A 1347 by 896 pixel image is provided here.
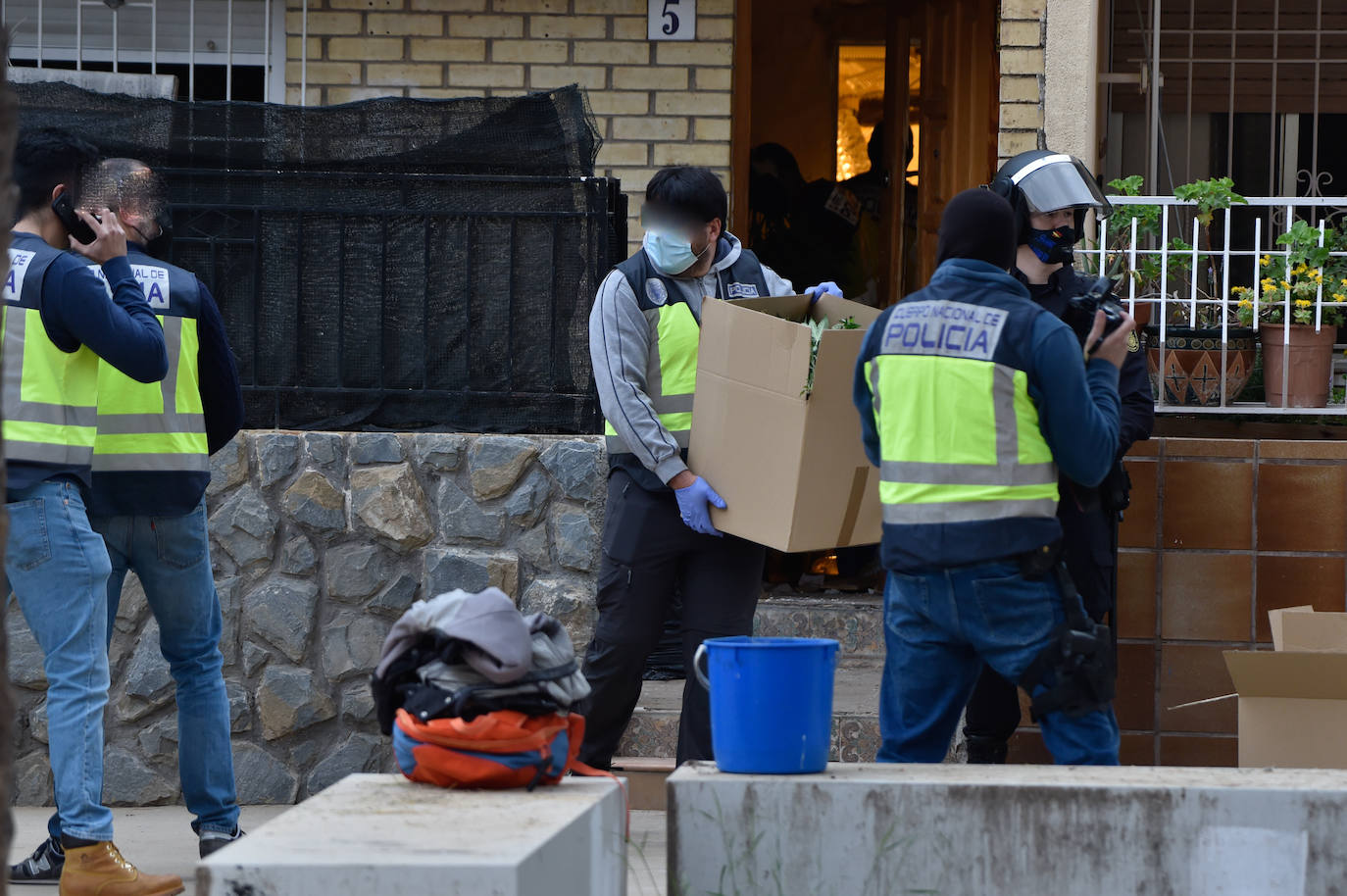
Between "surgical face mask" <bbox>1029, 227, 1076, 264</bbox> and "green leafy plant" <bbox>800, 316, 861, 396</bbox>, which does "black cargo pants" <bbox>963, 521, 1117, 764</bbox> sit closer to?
"surgical face mask" <bbox>1029, 227, 1076, 264</bbox>

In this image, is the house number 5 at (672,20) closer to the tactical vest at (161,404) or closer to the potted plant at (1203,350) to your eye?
the potted plant at (1203,350)

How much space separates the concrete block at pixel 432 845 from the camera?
2359 millimetres

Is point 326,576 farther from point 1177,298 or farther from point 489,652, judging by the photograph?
point 1177,298

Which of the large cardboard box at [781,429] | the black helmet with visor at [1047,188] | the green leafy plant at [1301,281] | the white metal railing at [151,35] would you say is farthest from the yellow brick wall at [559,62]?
the large cardboard box at [781,429]

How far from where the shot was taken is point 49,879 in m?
4.27

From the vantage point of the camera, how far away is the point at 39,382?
3.94 meters

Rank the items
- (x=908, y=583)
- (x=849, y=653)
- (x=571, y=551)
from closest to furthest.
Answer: (x=908, y=583), (x=571, y=551), (x=849, y=653)

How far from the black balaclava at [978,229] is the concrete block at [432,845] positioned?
141 centimetres

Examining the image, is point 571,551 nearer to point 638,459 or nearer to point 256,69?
point 638,459

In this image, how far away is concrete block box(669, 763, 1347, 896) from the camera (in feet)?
9.60

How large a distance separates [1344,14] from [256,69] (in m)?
4.79

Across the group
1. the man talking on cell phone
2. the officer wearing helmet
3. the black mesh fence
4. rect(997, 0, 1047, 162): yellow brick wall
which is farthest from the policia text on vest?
rect(997, 0, 1047, 162): yellow brick wall

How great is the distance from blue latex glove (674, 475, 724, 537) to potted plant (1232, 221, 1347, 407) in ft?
7.28

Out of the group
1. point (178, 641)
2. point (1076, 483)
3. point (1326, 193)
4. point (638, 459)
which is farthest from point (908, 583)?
point (1326, 193)
